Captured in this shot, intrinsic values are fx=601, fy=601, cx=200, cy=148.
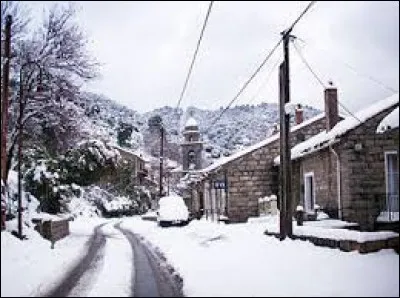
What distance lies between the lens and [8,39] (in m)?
20.3

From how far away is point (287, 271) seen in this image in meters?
12.3

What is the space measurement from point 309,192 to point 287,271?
14331 mm

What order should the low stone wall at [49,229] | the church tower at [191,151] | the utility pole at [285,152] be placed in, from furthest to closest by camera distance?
the church tower at [191,151], the low stone wall at [49,229], the utility pole at [285,152]

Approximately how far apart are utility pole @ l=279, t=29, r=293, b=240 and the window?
8.41 meters

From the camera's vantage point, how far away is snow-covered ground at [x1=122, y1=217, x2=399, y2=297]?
34.2 feet

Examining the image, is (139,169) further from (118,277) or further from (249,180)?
(118,277)

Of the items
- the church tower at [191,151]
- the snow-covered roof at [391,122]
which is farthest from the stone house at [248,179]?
the church tower at [191,151]

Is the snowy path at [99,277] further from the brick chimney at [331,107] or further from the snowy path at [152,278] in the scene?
the brick chimney at [331,107]

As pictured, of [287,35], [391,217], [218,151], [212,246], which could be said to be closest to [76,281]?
[212,246]

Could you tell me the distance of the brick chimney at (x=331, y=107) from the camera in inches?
1089

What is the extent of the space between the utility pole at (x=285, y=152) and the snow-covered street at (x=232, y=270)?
2.15ft

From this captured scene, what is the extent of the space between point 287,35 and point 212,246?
6834mm

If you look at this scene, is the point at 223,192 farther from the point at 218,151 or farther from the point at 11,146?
the point at 218,151

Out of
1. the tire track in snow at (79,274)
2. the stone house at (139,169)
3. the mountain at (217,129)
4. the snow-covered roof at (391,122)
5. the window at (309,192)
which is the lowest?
the tire track in snow at (79,274)
